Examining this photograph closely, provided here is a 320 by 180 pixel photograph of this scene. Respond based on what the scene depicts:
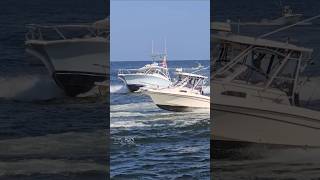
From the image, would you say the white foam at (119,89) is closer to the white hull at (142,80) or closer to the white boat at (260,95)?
the white hull at (142,80)

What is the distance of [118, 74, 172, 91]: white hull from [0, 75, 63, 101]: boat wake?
716 cm

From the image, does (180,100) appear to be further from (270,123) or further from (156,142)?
(270,123)

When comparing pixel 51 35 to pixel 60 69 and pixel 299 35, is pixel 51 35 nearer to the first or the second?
pixel 60 69

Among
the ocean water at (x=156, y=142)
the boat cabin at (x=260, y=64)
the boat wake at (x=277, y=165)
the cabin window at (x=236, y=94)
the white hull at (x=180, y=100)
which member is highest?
the boat cabin at (x=260, y=64)

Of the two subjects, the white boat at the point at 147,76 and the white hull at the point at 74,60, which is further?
the white boat at the point at 147,76

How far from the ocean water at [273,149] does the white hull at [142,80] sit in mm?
7041

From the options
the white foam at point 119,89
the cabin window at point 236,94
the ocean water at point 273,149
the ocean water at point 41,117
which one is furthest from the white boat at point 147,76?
the ocean water at point 41,117

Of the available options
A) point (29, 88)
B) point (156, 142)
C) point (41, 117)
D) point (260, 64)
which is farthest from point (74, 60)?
point (156, 142)

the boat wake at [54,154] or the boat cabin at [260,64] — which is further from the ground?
the boat cabin at [260,64]

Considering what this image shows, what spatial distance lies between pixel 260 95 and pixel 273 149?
0.58 metres

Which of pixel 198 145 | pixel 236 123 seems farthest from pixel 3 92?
pixel 198 145

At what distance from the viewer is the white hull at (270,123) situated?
18.1 ft

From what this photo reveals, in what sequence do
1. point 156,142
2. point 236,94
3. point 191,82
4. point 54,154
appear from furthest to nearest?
point 191,82 < point 156,142 < point 236,94 < point 54,154

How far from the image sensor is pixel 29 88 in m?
5.33
